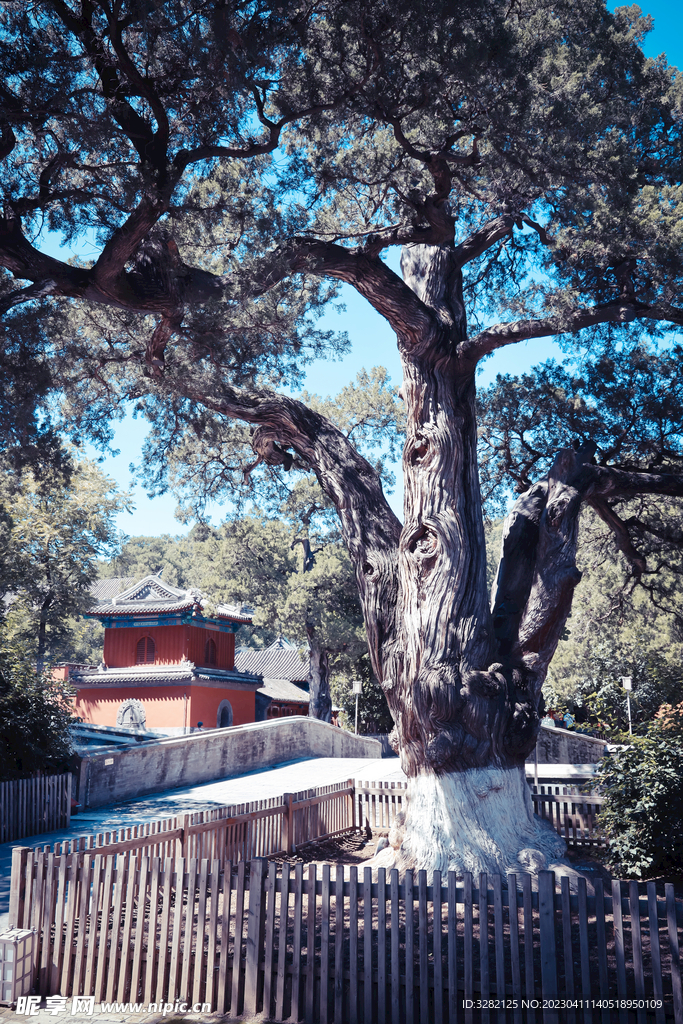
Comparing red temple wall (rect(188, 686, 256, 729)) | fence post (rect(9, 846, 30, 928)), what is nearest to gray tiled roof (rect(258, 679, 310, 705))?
red temple wall (rect(188, 686, 256, 729))

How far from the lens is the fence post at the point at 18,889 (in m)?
6.21

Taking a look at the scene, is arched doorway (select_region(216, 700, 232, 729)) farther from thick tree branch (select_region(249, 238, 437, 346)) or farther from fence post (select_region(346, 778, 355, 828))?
thick tree branch (select_region(249, 238, 437, 346))

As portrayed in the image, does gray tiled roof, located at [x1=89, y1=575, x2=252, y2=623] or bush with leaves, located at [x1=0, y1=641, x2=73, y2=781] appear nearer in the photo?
bush with leaves, located at [x1=0, y1=641, x2=73, y2=781]

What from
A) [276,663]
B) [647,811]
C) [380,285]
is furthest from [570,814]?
[276,663]

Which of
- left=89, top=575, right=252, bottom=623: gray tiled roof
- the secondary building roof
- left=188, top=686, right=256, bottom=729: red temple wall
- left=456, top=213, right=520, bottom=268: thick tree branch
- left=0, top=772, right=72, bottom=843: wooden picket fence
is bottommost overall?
left=0, top=772, right=72, bottom=843: wooden picket fence

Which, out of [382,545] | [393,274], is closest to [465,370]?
[393,274]

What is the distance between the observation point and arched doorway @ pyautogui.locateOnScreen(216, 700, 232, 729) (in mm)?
35844

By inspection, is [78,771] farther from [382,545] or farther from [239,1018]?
[239,1018]

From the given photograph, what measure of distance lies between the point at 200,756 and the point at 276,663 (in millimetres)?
32088

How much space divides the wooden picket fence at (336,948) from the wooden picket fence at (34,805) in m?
6.81

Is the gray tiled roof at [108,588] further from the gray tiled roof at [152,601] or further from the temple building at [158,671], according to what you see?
the gray tiled roof at [152,601]

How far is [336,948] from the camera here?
5.63 m

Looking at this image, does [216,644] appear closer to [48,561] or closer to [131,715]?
[131,715]

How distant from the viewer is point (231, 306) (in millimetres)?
10102
